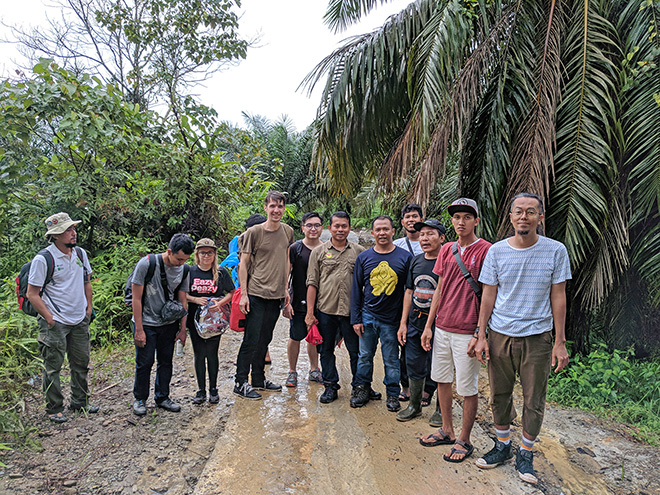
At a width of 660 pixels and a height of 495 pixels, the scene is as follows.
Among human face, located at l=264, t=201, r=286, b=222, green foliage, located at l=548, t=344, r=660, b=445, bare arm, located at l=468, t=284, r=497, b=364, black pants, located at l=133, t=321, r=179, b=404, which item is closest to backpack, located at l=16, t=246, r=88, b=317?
black pants, located at l=133, t=321, r=179, b=404

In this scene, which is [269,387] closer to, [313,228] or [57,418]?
[313,228]

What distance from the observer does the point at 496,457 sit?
2943 mm

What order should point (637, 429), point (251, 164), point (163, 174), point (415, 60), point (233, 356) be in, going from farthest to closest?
point (251, 164)
point (163, 174)
point (233, 356)
point (415, 60)
point (637, 429)

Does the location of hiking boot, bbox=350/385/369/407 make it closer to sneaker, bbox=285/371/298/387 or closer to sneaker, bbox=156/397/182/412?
sneaker, bbox=285/371/298/387

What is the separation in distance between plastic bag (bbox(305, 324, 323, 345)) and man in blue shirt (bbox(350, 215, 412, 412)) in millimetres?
505

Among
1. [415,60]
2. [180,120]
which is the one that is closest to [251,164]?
[180,120]

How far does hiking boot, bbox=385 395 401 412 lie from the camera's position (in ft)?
12.5

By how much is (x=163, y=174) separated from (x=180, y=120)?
3.32 ft

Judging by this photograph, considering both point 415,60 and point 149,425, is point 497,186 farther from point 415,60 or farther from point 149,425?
point 149,425

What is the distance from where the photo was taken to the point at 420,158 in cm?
495

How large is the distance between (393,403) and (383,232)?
64.0 inches

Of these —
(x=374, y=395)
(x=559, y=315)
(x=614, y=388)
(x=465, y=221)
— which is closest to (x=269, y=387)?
(x=374, y=395)

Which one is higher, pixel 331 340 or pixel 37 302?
pixel 37 302

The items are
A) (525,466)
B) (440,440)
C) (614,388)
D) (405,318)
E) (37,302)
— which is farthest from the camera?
(614,388)
